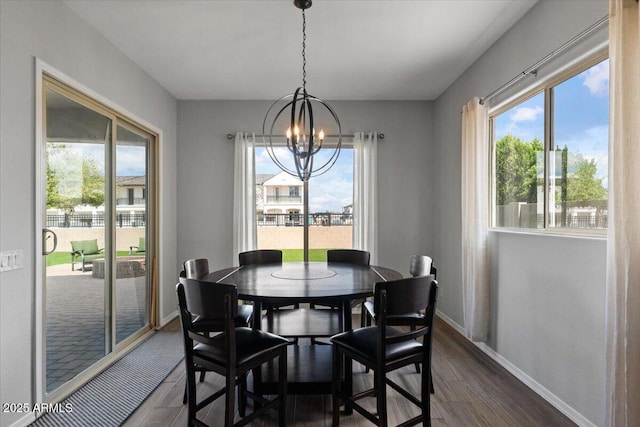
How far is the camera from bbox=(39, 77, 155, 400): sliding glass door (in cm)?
228

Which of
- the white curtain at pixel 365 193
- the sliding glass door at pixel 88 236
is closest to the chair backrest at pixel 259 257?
the sliding glass door at pixel 88 236

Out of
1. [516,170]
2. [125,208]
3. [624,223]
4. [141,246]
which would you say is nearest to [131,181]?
[125,208]

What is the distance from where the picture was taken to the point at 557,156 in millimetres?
2287

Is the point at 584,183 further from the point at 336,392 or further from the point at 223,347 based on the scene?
the point at 223,347

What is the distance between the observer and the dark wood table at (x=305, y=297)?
190 cm

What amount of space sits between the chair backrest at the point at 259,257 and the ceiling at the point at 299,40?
1.84 metres

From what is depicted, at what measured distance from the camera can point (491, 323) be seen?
2939mm

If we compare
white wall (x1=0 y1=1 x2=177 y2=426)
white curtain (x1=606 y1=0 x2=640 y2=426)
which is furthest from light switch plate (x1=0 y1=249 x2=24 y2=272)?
white curtain (x1=606 y1=0 x2=640 y2=426)

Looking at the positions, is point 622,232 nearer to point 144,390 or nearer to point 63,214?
point 144,390

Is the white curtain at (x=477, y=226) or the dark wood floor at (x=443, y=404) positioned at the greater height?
the white curtain at (x=477, y=226)

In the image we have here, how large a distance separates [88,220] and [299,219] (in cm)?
240

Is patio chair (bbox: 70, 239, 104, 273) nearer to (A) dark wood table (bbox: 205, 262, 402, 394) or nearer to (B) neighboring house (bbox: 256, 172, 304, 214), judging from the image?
(A) dark wood table (bbox: 205, 262, 402, 394)

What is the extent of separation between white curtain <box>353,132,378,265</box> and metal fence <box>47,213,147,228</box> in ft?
8.09

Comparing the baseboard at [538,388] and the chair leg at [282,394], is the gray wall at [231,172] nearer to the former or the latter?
the baseboard at [538,388]
